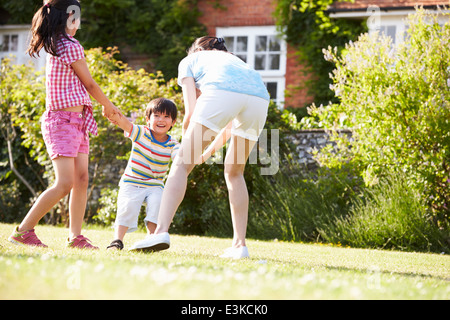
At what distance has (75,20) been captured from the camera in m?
4.21

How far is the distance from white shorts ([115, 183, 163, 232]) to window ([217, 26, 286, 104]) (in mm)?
9207

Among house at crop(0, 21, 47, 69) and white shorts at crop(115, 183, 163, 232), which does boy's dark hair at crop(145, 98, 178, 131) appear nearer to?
white shorts at crop(115, 183, 163, 232)

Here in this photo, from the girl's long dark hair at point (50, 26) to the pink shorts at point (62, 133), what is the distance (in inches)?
17.6

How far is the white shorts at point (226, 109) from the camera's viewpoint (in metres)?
3.66

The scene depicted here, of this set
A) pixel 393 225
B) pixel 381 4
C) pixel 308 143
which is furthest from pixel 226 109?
pixel 381 4

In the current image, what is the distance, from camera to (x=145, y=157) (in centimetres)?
455

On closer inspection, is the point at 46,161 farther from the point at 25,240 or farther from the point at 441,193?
the point at 441,193

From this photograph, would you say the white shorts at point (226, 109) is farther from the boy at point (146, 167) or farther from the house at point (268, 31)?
the house at point (268, 31)

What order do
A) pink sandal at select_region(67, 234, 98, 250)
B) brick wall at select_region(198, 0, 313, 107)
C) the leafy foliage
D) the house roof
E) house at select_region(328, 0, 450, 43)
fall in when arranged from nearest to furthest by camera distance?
pink sandal at select_region(67, 234, 98, 250)
house at select_region(328, 0, 450, 43)
the house roof
brick wall at select_region(198, 0, 313, 107)
the leafy foliage

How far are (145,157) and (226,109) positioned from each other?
1.12m

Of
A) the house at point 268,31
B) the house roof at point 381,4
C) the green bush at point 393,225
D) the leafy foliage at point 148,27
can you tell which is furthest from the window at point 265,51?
the green bush at point 393,225

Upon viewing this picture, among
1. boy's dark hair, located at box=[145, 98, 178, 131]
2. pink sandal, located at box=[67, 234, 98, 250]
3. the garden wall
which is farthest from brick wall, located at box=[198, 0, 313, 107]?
pink sandal, located at box=[67, 234, 98, 250]

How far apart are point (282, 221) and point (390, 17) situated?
288 inches

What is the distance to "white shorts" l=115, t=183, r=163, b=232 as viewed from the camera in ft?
14.7
